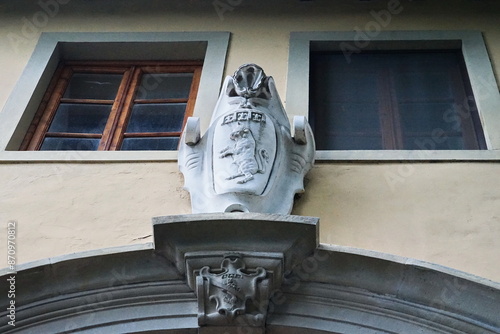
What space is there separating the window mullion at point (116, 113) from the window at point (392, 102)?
1422 mm

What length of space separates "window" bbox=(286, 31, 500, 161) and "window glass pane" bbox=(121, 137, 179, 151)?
87 cm

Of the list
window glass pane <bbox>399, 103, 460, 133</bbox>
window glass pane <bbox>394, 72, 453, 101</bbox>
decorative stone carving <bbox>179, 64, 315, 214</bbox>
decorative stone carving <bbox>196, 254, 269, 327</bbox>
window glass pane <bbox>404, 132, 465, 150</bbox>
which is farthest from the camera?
window glass pane <bbox>394, 72, 453, 101</bbox>

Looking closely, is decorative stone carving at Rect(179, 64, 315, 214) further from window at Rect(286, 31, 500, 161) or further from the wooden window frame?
the wooden window frame

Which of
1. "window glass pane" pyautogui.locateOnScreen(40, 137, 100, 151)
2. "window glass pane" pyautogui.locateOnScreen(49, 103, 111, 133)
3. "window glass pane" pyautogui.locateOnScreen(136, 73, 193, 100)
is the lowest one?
"window glass pane" pyautogui.locateOnScreen(40, 137, 100, 151)

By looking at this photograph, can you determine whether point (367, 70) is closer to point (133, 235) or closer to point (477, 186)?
point (477, 186)

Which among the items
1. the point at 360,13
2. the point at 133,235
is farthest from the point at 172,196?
the point at 360,13

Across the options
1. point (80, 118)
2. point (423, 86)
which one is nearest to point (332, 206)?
point (423, 86)

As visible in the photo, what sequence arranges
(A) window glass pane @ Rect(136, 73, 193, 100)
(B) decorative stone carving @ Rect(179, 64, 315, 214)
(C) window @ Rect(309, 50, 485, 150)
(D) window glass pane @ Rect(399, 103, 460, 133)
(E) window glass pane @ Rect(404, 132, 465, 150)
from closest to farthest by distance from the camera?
(B) decorative stone carving @ Rect(179, 64, 315, 214) → (E) window glass pane @ Rect(404, 132, 465, 150) → (C) window @ Rect(309, 50, 485, 150) → (D) window glass pane @ Rect(399, 103, 460, 133) → (A) window glass pane @ Rect(136, 73, 193, 100)

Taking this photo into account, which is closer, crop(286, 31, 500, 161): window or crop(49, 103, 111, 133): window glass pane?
crop(286, 31, 500, 161): window

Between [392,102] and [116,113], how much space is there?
6.76ft

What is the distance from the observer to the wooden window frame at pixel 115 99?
687 cm

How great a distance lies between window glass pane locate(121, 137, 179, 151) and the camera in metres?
6.78

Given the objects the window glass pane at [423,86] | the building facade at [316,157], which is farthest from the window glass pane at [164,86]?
the window glass pane at [423,86]

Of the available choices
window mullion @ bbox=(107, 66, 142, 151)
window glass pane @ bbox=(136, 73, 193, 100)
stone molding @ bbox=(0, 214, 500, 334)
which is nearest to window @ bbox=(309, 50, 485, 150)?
window glass pane @ bbox=(136, 73, 193, 100)
